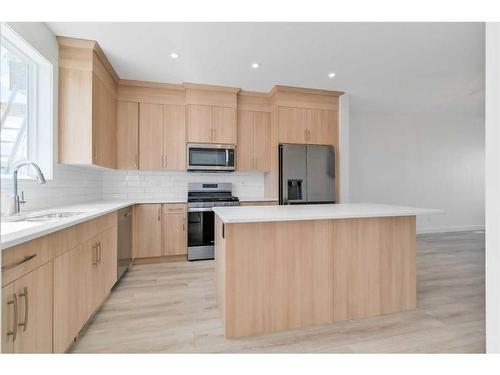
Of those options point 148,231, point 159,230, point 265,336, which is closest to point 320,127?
point 159,230

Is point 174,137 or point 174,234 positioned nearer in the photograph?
point 174,234

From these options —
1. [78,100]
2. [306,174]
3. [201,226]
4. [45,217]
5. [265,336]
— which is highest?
[78,100]

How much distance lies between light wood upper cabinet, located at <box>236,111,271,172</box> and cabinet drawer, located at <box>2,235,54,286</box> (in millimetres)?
2854

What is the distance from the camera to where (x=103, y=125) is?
9.71 ft

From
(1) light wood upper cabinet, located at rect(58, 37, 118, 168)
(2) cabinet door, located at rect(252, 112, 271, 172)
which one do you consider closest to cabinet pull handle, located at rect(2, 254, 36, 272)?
(1) light wood upper cabinet, located at rect(58, 37, 118, 168)

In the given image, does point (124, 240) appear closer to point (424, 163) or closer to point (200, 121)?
point (200, 121)

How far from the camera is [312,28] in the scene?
233cm

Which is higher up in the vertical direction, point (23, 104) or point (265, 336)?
point (23, 104)

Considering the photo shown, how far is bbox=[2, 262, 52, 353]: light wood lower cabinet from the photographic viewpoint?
1.06m

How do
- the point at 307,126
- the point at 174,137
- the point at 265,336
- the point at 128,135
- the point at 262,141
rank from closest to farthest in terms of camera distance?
1. the point at 265,336
2. the point at 128,135
3. the point at 174,137
4. the point at 307,126
5. the point at 262,141

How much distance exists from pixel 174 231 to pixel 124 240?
28.9 inches

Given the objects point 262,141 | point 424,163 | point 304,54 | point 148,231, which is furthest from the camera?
point 424,163

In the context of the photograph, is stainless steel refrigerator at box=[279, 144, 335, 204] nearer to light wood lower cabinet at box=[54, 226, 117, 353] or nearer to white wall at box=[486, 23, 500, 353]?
light wood lower cabinet at box=[54, 226, 117, 353]
